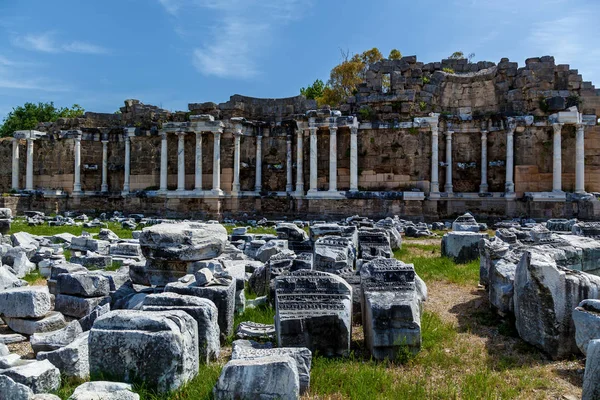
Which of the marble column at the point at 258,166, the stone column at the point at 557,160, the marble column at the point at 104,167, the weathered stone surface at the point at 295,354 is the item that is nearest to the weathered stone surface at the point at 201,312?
the weathered stone surface at the point at 295,354

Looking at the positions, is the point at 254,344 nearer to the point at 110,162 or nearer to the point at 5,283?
the point at 5,283

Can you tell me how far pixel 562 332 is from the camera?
16.6ft

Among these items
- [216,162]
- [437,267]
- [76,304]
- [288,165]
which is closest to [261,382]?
[76,304]

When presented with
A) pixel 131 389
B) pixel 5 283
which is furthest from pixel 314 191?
pixel 131 389

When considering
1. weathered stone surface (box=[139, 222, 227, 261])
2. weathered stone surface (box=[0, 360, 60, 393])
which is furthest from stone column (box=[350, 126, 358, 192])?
weathered stone surface (box=[0, 360, 60, 393])

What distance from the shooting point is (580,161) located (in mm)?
20094

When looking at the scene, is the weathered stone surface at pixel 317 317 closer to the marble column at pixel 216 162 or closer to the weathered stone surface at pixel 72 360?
the weathered stone surface at pixel 72 360

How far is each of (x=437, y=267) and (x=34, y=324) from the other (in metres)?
7.87

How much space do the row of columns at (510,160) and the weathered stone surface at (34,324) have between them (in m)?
17.9

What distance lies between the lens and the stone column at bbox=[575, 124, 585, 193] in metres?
20.1

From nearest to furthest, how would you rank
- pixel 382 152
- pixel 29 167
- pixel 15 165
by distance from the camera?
1. pixel 382 152
2. pixel 29 167
3. pixel 15 165

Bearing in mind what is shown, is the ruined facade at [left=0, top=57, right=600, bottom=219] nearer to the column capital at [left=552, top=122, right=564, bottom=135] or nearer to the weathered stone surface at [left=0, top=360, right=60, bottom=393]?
the column capital at [left=552, top=122, right=564, bottom=135]

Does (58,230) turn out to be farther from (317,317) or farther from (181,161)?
(317,317)

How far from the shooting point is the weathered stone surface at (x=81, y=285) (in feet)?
22.0
